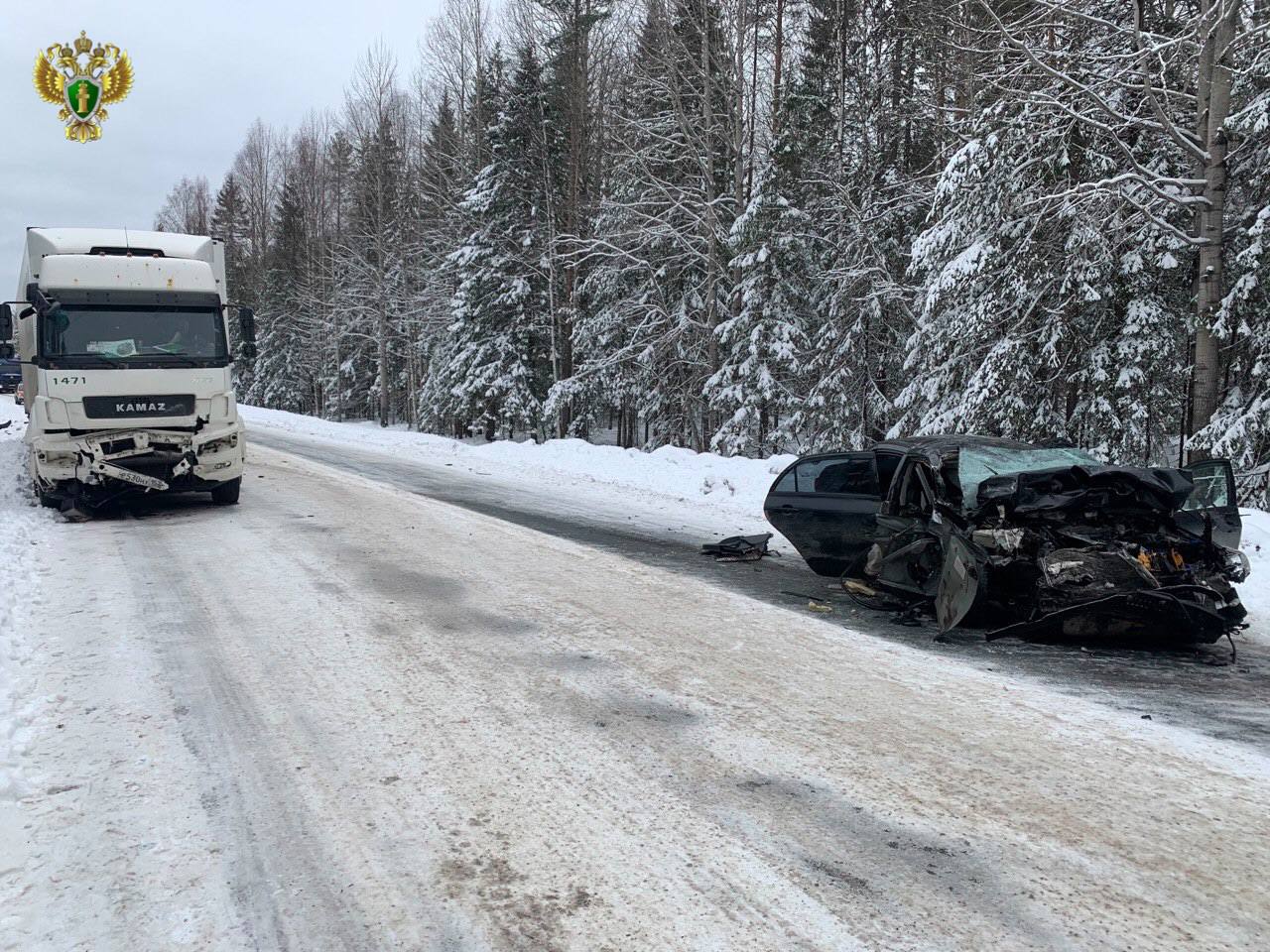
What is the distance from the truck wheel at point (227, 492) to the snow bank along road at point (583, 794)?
17.1 ft

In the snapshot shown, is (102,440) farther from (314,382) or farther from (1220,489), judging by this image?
(314,382)

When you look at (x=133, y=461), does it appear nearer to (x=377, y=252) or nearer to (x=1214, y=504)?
(x=1214, y=504)

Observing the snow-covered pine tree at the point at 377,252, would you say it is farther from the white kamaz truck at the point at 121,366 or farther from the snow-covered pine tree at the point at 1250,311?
the snow-covered pine tree at the point at 1250,311

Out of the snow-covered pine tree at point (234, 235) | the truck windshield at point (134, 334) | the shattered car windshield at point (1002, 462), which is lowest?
the shattered car windshield at point (1002, 462)

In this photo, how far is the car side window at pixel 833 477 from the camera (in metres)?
7.81

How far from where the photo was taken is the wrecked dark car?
5.51 metres

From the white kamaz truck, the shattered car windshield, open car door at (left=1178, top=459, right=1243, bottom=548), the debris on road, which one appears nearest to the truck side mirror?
the white kamaz truck

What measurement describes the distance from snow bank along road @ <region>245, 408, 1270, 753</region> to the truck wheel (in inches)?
111

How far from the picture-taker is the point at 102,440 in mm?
10148

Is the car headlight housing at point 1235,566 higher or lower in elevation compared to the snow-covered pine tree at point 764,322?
lower

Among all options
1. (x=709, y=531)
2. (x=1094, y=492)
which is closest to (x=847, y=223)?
(x=709, y=531)

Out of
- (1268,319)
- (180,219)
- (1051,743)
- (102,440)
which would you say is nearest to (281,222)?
(180,219)

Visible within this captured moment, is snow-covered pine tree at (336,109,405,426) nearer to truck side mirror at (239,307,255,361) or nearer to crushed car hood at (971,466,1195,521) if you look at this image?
truck side mirror at (239,307,255,361)

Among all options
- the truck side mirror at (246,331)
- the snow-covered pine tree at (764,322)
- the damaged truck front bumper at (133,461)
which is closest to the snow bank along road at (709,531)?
the damaged truck front bumper at (133,461)
